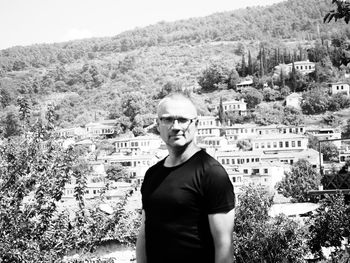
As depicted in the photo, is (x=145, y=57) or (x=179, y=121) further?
(x=145, y=57)

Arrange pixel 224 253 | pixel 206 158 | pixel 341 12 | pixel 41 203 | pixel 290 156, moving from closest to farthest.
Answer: pixel 224 253 < pixel 206 158 < pixel 341 12 < pixel 41 203 < pixel 290 156

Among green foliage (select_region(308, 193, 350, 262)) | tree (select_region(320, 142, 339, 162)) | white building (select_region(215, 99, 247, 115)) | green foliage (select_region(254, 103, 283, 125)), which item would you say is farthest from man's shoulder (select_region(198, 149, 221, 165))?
white building (select_region(215, 99, 247, 115))

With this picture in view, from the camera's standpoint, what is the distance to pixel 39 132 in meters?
6.08

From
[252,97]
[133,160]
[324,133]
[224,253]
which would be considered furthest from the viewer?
[252,97]

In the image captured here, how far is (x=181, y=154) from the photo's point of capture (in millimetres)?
2529

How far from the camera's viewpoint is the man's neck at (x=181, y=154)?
2514mm

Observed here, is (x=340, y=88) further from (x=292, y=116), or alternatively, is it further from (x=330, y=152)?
(x=330, y=152)

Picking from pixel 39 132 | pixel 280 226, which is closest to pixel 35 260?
pixel 39 132

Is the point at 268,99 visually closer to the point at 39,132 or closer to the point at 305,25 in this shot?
the point at 39,132

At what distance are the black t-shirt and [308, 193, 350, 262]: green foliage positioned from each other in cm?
1251

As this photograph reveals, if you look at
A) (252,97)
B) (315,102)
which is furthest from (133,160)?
(315,102)

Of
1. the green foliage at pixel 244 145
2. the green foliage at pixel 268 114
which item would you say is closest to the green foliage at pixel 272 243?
the green foliage at pixel 244 145

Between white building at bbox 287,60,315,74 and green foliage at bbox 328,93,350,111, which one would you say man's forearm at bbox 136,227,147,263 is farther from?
white building at bbox 287,60,315,74

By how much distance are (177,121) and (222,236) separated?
559 millimetres
